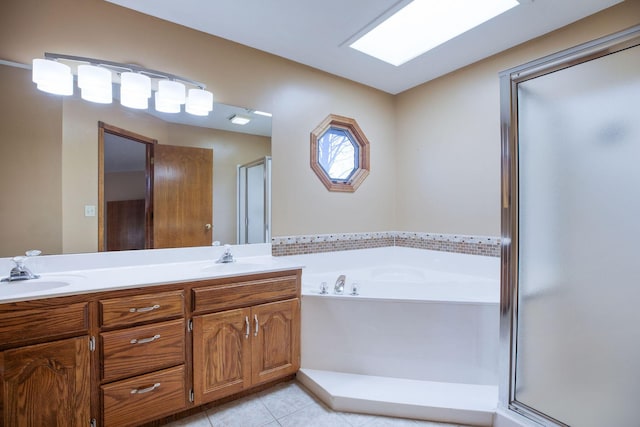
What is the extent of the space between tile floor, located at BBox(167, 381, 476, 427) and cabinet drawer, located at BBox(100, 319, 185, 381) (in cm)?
41

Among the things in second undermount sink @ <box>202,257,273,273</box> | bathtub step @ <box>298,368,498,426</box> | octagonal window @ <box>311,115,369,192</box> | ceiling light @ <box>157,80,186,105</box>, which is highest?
ceiling light @ <box>157,80,186,105</box>

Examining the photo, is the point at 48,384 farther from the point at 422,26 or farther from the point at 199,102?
the point at 422,26

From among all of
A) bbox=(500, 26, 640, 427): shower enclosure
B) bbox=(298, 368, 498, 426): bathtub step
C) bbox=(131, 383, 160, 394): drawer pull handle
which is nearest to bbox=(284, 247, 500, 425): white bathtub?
bbox=(298, 368, 498, 426): bathtub step

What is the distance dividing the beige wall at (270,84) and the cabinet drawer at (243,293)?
0.67 meters

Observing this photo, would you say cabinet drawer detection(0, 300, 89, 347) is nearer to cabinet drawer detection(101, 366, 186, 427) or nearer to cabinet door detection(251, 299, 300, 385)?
cabinet drawer detection(101, 366, 186, 427)

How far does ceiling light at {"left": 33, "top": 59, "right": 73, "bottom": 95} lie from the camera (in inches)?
64.4

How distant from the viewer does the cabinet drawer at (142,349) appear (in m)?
1.42

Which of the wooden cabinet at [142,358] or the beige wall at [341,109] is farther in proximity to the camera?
the beige wall at [341,109]

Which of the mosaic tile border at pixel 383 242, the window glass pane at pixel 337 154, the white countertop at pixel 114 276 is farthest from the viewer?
the window glass pane at pixel 337 154

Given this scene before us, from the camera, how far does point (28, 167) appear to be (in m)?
1.63

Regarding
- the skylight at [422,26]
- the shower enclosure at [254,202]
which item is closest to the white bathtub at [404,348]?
the shower enclosure at [254,202]

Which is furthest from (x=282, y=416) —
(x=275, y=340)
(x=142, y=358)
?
(x=142, y=358)

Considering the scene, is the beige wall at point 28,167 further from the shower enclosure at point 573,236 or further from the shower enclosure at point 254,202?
the shower enclosure at point 573,236

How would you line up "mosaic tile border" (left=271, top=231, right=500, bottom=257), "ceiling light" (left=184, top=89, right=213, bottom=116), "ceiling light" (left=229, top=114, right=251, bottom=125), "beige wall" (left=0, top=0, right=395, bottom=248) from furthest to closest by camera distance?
"mosaic tile border" (left=271, top=231, right=500, bottom=257) < "ceiling light" (left=229, top=114, right=251, bottom=125) < "ceiling light" (left=184, top=89, right=213, bottom=116) < "beige wall" (left=0, top=0, right=395, bottom=248)
